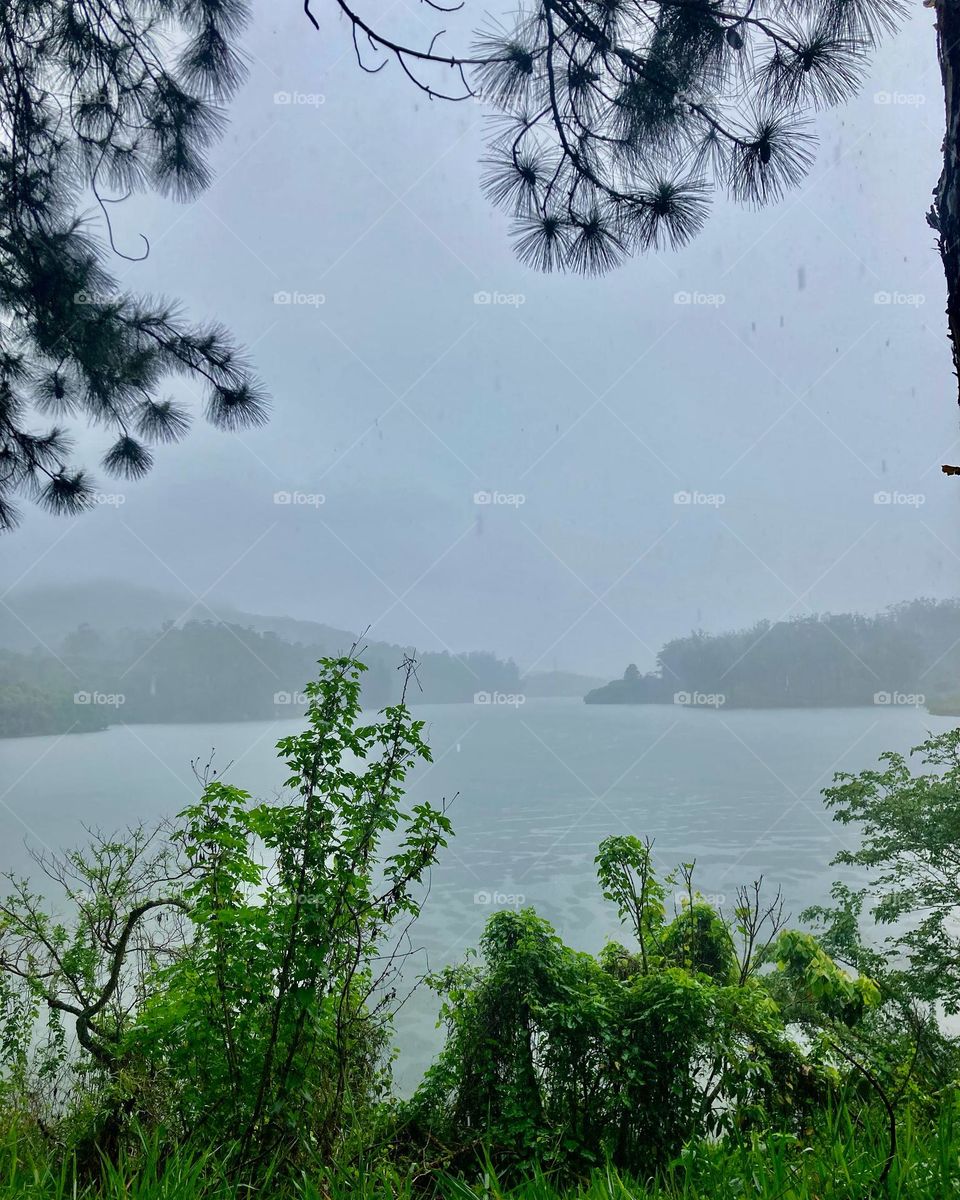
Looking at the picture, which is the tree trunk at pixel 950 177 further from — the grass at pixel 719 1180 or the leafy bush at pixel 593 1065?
the leafy bush at pixel 593 1065

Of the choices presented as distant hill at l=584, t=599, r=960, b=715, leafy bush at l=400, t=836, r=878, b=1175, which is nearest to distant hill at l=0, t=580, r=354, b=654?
distant hill at l=584, t=599, r=960, b=715

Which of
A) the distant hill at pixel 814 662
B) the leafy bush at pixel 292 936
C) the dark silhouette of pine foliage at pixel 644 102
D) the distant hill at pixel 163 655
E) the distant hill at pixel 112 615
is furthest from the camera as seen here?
the distant hill at pixel 814 662

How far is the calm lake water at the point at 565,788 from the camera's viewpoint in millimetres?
12531

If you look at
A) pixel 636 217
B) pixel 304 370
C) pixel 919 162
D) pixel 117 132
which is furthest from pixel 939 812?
pixel 304 370

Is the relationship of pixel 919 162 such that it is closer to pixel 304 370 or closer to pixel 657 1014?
pixel 304 370

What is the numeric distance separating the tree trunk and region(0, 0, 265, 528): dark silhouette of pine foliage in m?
1.81

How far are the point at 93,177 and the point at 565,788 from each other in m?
20.8

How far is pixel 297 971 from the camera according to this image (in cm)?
150

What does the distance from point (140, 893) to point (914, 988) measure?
14.7 feet

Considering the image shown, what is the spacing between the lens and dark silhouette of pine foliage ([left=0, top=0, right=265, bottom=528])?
2.03 m

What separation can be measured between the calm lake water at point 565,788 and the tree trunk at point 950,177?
895 cm

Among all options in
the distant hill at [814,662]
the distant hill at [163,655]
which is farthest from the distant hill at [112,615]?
the distant hill at [814,662]

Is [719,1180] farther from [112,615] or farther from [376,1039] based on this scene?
[112,615]

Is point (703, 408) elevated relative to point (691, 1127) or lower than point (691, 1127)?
elevated
